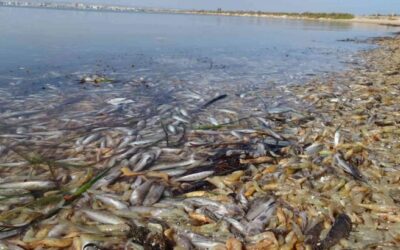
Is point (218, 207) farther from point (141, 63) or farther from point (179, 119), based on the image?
point (141, 63)

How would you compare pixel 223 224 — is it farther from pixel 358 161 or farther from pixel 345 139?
pixel 345 139

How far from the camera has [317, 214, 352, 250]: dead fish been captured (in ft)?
14.7

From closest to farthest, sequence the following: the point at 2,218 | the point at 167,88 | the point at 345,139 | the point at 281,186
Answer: the point at 2,218 < the point at 281,186 < the point at 345,139 < the point at 167,88

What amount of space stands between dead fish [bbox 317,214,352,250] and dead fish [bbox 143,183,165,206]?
204 centimetres

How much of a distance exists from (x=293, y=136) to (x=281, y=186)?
247cm

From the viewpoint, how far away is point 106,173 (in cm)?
591

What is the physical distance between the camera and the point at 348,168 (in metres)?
6.31

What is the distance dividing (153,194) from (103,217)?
2.57 feet

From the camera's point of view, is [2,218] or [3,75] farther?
[3,75]

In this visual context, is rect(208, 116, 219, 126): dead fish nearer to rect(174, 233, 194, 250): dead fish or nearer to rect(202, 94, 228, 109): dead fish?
rect(202, 94, 228, 109): dead fish

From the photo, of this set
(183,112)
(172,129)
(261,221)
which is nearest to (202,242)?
(261,221)

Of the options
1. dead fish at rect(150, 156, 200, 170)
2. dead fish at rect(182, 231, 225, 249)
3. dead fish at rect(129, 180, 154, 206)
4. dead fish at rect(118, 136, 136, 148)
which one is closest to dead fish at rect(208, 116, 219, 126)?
dead fish at rect(118, 136, 136, 148)

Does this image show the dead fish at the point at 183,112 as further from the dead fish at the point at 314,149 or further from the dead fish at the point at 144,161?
the dead fish at the point at 314,149

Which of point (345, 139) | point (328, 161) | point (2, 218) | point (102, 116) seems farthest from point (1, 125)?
point (345, 139)
